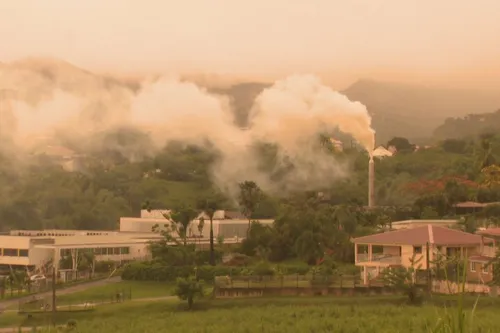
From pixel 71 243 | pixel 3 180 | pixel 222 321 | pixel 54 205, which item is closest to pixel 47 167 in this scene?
pixel 3 180

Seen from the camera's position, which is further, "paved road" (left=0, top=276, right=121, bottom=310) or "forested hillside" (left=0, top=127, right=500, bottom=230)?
"forested hillside" (left=0, top=127, right=500, bottom=230)

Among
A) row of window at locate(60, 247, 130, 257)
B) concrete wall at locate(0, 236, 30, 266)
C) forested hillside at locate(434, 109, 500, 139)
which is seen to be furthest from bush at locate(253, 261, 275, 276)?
forested hillside at locate(434, 109, 500, 139)

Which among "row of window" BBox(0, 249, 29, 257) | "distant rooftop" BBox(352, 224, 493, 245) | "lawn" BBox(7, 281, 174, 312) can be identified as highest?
"distant rooftop" BBox(352, 224, 493, 245)

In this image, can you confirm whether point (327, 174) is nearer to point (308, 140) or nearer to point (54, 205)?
point (308, 140)

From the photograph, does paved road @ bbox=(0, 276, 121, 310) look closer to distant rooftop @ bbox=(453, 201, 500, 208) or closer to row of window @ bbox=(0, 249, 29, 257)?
row of window @ bbox=(0, 249, 29, 257)

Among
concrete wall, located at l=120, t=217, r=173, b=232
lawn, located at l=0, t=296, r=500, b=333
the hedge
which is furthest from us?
concrete wall, located at l=120, t=217, r=173, b=232

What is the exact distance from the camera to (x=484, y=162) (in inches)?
2603

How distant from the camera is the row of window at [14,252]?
163 ft

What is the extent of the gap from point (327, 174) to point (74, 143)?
165 feet

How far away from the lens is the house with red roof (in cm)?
3562

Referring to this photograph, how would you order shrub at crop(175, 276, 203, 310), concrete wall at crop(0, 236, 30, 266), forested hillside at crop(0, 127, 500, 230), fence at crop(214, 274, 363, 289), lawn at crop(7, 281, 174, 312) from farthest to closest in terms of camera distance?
1. forested hillside at crop(0, 127, 500, 230)
2. concrete wall at crop(0, 236, 30, 266)
3. lawn at crop(7, 281, 174, 312)
4. fence at crop(214, 274, 363, 289)
5. shrub at crop(175, 276, 203, 310)

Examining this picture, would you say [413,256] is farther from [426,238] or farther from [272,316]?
[272,316]

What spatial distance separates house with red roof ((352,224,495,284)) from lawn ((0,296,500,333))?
533cm

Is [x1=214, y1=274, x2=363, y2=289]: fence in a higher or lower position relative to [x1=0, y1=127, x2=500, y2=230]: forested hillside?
lower
